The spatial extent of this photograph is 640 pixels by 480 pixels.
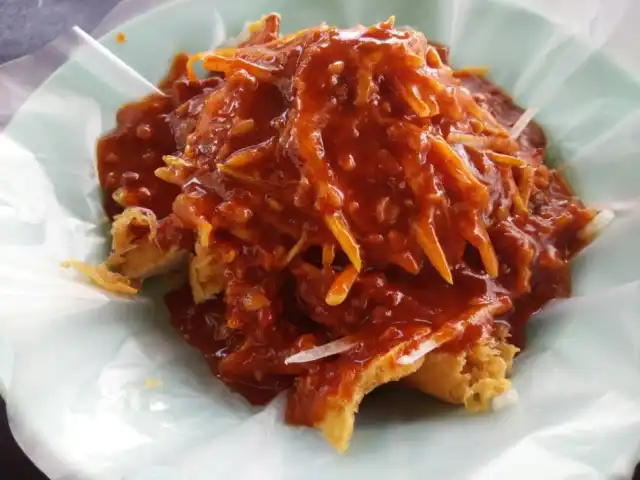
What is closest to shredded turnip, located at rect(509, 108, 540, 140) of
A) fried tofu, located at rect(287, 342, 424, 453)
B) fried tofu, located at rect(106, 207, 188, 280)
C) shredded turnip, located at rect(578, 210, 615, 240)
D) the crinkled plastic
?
the crinkled plastic

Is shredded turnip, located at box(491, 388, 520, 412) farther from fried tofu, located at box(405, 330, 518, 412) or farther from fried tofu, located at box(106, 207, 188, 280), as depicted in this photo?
fried tofu, located at box(106, 207, 188, 280)

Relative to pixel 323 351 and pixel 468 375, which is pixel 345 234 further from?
pixel 468 375

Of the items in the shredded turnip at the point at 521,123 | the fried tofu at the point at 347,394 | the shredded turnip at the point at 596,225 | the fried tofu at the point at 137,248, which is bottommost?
the fried tofu at the point at 137,248

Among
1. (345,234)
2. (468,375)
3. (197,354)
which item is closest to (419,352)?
(468,375)

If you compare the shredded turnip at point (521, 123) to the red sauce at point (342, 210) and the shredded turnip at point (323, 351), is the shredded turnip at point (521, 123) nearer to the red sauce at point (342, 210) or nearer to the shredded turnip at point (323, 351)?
the red sauce at point (342, 210)

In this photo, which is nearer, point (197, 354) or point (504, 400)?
point (504, 400)

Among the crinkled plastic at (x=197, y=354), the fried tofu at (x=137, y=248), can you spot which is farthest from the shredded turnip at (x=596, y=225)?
the fried tofu at (x=137, y=248)

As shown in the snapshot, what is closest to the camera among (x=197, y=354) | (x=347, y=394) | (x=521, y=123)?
(x=347, y=394)
